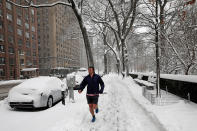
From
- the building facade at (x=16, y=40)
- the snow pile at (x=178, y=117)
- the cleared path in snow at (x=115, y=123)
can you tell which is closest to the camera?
the snow pile at (x=178, y=117)

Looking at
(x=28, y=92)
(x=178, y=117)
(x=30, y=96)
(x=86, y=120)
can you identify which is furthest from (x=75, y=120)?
(x=178, y=117)

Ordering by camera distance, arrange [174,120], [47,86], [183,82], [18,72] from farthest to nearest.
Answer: [18,72]
[183,82]
[47,86]
[174,120]

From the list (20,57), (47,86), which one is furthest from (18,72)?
(47,86)

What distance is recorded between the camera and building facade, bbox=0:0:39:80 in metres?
36.1

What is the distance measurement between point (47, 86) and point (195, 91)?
7134 millimetres

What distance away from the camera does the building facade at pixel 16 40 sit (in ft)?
119

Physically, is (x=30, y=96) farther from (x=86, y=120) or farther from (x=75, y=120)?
(x=86, y=120)

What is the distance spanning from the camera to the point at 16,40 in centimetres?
4059

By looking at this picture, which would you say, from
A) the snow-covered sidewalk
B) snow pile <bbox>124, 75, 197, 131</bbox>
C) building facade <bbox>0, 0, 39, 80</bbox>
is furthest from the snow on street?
building facade <bbox>0, 0, 39, 80</bbox>

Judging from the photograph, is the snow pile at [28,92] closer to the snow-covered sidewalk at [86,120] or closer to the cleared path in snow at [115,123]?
the snow-covered sidewalk at [86,120]

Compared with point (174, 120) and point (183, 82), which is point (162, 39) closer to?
point (183, 82)

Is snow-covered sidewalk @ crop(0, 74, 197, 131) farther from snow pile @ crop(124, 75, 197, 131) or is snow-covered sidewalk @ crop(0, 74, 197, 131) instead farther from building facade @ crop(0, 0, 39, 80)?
building facade @ crop(0, 0, 39, 80)

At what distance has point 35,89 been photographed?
20.9 feet

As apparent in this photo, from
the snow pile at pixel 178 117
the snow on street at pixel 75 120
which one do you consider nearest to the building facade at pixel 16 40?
the snow on street at pixel 75 120
